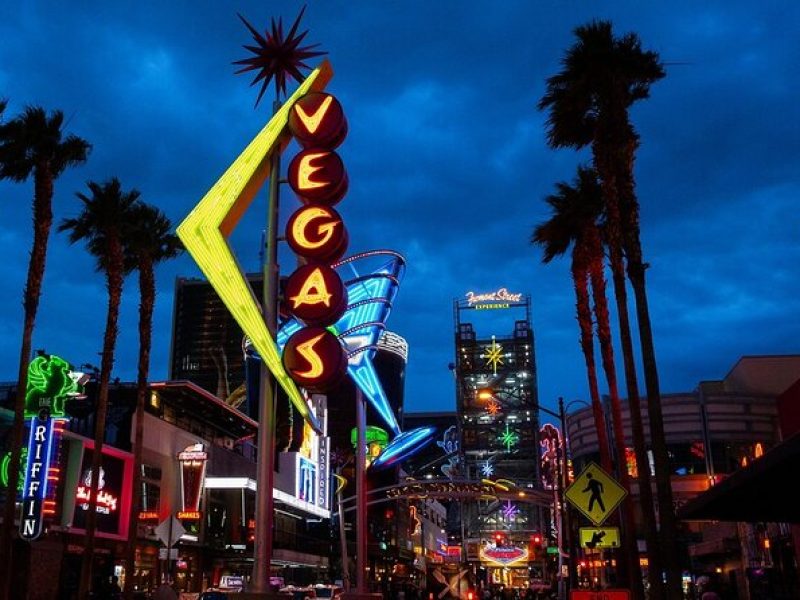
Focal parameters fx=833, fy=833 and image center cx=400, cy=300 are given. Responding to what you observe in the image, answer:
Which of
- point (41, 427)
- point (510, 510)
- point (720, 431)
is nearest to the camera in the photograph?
point (41, 427)

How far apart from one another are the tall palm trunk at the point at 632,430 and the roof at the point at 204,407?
22246 millimetres

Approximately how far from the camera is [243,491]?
159 feet

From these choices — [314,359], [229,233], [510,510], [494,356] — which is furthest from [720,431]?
[510,510]

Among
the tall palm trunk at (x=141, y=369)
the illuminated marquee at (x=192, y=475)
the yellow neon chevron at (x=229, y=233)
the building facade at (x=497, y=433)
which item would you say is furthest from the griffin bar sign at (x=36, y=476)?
the building facade at (x=497, y=433)

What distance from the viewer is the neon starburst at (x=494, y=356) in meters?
135

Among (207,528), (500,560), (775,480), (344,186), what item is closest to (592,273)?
(344,186)

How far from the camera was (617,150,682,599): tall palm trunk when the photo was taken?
57.2ft

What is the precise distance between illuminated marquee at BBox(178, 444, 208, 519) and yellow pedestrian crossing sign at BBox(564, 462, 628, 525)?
29.4 meters

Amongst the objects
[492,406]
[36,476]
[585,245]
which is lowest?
[36,476]

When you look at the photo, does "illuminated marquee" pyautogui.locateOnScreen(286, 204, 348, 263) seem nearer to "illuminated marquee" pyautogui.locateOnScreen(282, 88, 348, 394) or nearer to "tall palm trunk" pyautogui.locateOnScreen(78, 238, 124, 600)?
"illuminated marquee" pyautogui.locateOnScreen(282, 88, 348, 394)

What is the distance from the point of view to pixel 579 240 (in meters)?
32.0

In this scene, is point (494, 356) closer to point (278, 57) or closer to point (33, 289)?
point (33, 289)

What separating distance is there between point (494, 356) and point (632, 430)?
11184 cm

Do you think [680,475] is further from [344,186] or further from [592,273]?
[344,186]
